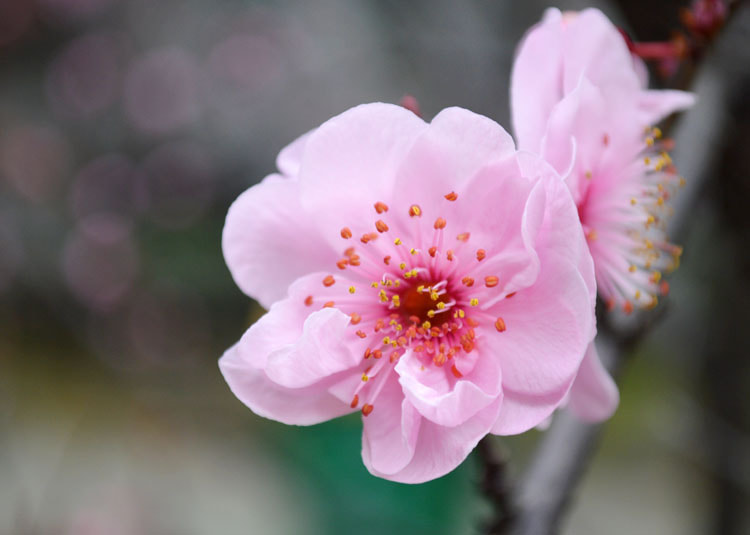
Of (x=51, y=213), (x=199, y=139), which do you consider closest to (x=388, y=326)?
(x=199, y=139)

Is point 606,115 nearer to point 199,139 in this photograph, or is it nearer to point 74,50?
point 199,139

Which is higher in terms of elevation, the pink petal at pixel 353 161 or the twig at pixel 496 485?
the pink petal at pixel 353 161

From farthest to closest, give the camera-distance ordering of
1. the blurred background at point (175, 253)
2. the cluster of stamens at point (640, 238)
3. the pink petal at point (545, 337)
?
the blurred background at point (175, 253) → the cluster of stamens at point (640, 238) → the pink petal at point (545, 337)

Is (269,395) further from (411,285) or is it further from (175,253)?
(175,253)

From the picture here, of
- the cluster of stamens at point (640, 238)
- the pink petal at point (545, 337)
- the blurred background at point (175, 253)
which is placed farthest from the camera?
the blurred background at point (175, 253)

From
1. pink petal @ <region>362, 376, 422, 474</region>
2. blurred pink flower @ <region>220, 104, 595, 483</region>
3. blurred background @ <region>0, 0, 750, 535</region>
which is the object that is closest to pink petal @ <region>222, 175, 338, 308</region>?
blurred pink flower @ <region>220, 104, 595, 483</region>

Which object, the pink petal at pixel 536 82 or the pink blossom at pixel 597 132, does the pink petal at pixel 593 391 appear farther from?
the pink petal at pixel 536 82

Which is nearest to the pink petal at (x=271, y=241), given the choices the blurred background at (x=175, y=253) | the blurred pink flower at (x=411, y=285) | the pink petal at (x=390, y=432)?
the blurred pink flower at (x=411, y=285)

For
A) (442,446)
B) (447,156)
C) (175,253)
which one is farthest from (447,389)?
(175,253)
